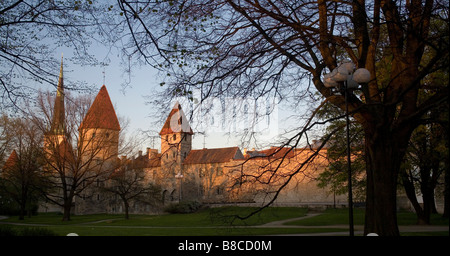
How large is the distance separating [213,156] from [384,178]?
180ft

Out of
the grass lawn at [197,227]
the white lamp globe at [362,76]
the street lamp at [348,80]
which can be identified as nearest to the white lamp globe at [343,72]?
the street lamp at [348,80]

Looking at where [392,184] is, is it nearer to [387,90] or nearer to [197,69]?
[387,90]

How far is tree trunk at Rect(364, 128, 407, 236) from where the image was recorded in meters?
9.40

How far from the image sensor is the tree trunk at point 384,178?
30.8 feet

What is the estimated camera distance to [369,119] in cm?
967

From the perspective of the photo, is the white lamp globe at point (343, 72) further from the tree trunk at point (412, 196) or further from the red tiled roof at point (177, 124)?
the tree trunk at point (412, 196)

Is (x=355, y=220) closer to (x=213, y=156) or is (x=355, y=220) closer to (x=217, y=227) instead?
(x=217, y=227)

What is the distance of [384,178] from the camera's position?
373 inches

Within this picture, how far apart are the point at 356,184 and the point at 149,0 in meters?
19.0

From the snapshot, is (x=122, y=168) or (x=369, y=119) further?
(x=122, y=168)

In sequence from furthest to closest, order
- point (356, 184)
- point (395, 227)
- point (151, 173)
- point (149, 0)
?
point (151, 173) < point (356, 184) < point (395, 227) < point (149, 0)

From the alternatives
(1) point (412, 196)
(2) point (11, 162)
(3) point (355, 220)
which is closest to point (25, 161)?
(2) point (11, 162)
